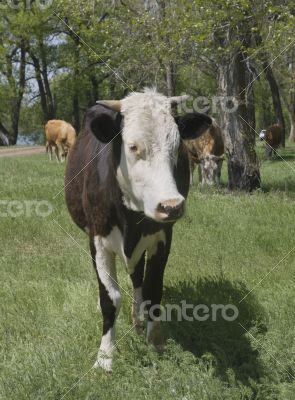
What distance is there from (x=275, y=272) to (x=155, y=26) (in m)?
7.68

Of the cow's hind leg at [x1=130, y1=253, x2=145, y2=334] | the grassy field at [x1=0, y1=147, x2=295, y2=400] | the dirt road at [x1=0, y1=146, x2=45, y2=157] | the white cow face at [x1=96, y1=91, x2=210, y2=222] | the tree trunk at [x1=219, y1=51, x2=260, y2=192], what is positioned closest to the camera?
the white cow face at [x1=96, y1=91, x2=210, y2=222]

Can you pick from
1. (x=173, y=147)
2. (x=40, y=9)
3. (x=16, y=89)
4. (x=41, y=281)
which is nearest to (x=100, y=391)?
(x=173, y=147)

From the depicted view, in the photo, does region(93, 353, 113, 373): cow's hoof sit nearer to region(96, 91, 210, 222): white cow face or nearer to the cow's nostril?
region(96, 91, 210, 222): white cow face

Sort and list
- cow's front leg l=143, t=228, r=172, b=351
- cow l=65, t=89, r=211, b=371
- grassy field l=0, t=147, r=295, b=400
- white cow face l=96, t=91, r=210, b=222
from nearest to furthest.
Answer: white cow face l=96, t=91, r=210, b=222 → cow l=65, t=89, r=211, b=371 → grassy field l=0, t=147, r=295, b=400 → cow's front leg l=143, t=228, r=172, b=351

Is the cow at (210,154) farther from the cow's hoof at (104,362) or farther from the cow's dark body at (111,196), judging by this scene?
the cow's hoof at (104,362)

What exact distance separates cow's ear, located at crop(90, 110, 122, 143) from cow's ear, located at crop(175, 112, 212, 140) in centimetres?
40

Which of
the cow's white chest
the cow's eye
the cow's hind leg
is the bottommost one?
the cow's hind leg

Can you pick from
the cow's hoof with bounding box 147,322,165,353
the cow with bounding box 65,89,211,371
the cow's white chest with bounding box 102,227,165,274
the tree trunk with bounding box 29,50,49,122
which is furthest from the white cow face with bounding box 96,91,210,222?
the tree trunk with bounding box 29,50,49,122

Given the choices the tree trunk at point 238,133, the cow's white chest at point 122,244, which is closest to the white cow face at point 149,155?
the cow's white chest at point 122,244

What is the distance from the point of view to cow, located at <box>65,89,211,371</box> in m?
3.46

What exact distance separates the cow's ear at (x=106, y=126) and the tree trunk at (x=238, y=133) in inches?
322

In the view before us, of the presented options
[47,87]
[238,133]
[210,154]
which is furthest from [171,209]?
[47,87]

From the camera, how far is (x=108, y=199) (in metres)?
4.05

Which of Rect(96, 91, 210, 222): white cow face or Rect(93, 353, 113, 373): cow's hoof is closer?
Rect(96, 91, 210, 222): white cow face
